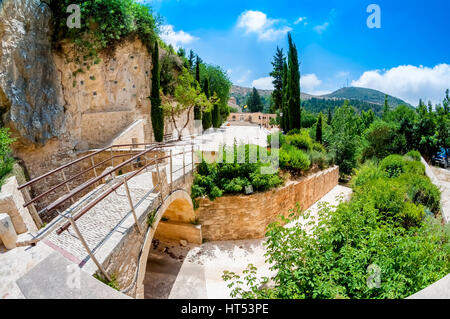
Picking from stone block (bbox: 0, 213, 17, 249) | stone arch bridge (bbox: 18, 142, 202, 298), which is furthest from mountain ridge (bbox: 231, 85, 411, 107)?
stone block (bbox: 0, 213, 17, 249)

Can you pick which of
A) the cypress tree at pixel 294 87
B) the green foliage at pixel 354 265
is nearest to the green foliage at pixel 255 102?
the cypress tree at pixel 294 87

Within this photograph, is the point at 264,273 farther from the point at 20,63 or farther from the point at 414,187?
the point at 20,63

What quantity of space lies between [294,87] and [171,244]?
→ 56.2 feet

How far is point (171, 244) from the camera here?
9.31 meters

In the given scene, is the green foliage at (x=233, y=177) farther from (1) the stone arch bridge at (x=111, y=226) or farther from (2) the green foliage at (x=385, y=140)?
(2) the green foliage at (x=385, y=140)

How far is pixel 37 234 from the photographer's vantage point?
376 cm

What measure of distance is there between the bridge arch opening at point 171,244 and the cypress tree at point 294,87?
47.0 feet

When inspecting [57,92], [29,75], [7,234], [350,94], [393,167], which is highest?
[350,94]

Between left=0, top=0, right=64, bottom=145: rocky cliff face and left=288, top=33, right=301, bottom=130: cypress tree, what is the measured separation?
16.9 meters

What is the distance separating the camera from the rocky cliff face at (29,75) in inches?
334

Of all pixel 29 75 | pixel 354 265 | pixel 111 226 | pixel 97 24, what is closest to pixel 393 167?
pixel 354 265

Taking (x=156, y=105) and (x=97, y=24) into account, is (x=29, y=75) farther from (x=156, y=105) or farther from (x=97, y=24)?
(x=156, y=105)

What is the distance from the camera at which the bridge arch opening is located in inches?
286

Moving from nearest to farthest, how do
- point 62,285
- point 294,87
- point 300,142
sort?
point 62,285, point 300,142, point 294,87
